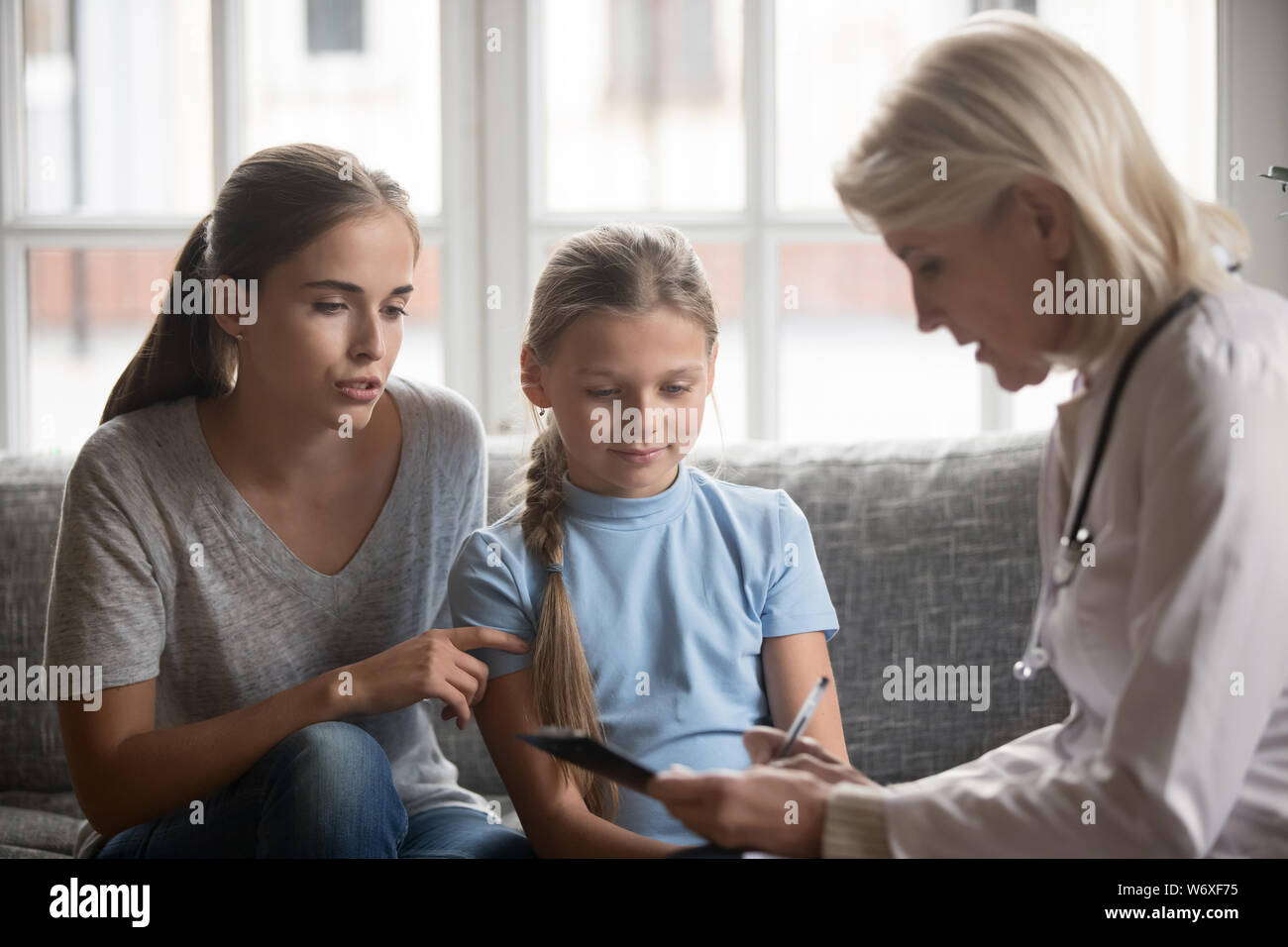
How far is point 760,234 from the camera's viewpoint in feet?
7.88

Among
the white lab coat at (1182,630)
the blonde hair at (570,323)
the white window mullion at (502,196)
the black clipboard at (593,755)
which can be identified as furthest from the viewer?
the white window mullion at (502,196)

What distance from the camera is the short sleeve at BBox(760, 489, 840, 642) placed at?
1328 mm

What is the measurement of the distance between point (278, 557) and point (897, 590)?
2.99 feet

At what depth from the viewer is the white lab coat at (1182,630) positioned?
0.79 m

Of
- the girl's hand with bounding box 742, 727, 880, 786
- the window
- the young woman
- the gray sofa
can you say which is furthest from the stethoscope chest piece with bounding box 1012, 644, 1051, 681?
the window

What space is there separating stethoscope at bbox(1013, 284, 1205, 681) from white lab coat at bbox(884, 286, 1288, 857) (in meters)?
0.01

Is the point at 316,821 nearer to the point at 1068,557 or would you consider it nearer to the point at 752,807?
the point at 752,807

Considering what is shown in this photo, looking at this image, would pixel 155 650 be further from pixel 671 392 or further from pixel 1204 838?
pixel 1204 838

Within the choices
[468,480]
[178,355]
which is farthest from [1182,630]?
[178,355]

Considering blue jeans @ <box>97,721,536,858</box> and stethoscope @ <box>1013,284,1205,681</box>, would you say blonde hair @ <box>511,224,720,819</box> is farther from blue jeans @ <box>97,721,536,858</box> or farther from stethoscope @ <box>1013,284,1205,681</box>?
stethoscope @ <box>1013,284,1205,681</box>

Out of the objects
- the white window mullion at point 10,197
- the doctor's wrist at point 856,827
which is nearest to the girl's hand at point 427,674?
the doctor's wrist at point 856,827

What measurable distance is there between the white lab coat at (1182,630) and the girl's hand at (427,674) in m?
0.47

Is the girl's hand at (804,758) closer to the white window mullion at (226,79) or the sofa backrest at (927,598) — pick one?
the sofa backrest at (927,598)

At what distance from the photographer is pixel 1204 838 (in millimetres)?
815
